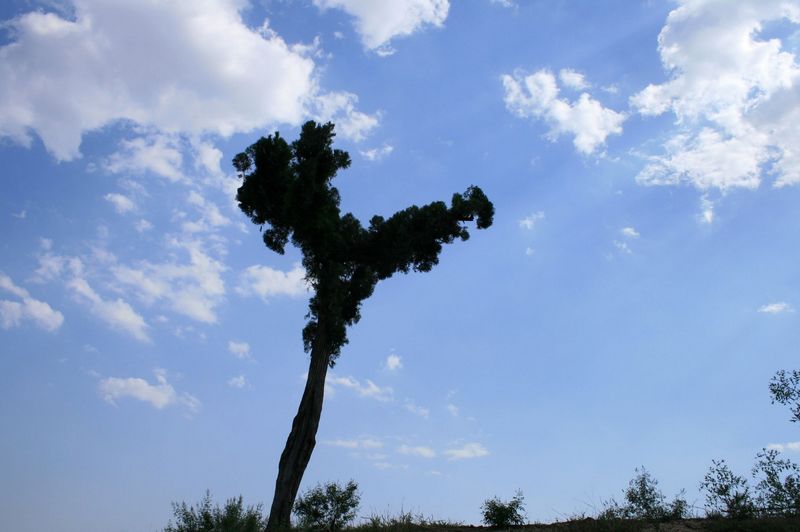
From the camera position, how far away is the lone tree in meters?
19.1

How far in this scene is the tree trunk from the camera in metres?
16.6

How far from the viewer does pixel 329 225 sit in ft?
63.7

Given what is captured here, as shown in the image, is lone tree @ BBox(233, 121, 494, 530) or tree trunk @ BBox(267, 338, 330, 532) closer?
tree trunk @ BBox(267, 338, 330, 532)

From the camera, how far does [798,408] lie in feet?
51.3

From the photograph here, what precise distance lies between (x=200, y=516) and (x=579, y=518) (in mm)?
10658

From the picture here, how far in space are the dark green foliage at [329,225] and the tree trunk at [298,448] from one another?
3.88ft

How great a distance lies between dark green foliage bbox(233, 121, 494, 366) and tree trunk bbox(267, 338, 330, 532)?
1.18 meters

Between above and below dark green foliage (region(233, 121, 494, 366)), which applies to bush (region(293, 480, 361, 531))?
below

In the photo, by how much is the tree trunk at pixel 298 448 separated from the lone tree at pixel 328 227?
0.63 meters

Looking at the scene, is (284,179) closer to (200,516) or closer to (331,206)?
(331,206)

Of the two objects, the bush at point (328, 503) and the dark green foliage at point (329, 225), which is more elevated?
the dark green foliage at point (329, 225)

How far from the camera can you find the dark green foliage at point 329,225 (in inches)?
752

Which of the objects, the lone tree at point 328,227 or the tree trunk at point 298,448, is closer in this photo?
the tree trunk at point 298,448

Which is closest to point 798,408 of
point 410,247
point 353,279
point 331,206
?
point 410,247
